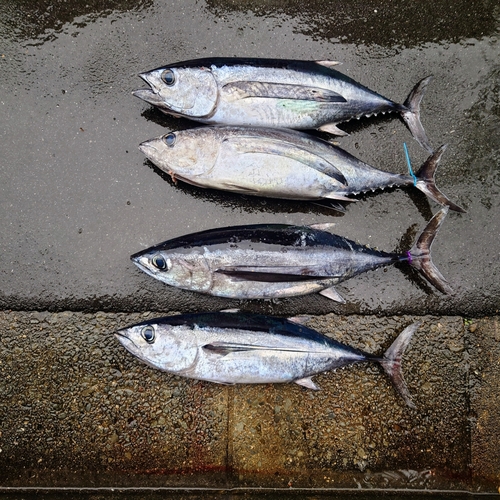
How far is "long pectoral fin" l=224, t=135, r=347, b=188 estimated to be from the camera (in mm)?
3221

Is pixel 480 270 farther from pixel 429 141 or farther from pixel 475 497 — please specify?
pixel 475 497

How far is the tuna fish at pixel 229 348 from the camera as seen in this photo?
3.11 m

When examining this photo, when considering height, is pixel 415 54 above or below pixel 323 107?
above

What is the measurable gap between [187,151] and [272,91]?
2.64 ft

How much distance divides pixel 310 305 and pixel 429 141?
172cm

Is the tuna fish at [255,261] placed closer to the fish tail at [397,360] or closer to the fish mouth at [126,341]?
the fish mouth at [126,341]

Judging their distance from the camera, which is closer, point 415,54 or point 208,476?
point 208,476

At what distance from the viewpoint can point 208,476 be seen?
3.39 meters

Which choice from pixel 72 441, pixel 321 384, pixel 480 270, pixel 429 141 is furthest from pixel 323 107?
pixel 72 441

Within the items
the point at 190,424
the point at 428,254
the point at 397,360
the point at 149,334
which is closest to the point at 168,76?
the point at 149,334

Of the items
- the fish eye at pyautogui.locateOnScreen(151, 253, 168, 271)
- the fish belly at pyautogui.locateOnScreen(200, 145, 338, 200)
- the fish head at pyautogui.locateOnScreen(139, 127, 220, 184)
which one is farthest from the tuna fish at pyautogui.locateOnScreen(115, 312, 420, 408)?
the fish head at pyautogui.locateOnScreen(139, 127, 220, 184)

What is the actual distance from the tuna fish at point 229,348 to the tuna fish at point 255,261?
247 mm

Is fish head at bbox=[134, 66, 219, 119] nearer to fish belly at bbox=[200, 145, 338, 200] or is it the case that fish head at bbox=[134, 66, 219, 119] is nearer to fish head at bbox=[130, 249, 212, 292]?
fish belly at bbox=[200, 145, 338, 200]

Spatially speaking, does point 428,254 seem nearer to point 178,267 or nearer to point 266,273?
point 266,273
